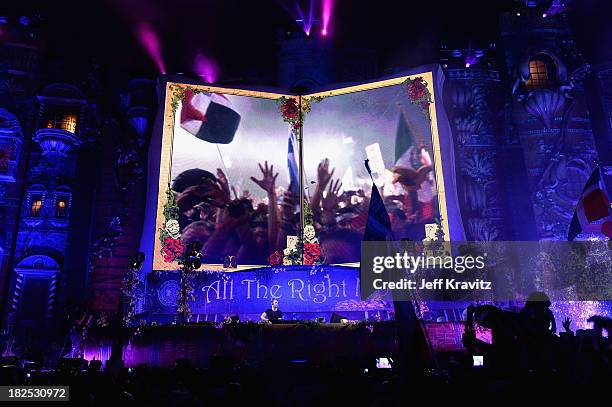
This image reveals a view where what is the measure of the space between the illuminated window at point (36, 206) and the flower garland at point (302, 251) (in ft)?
33.8

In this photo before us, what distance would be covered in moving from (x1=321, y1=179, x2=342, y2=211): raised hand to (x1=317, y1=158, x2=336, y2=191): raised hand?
29 cm

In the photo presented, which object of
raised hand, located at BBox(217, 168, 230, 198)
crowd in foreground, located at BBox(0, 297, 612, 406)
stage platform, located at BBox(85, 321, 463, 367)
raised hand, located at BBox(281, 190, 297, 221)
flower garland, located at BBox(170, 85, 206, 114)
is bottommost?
crowd in foreground, located at BBox(0, 297, 612, 406)

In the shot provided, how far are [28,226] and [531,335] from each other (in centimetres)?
1953

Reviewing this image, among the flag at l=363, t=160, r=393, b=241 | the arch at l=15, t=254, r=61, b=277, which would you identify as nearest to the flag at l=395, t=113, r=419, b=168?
the flag at l=363, t=160, r=393, b=241

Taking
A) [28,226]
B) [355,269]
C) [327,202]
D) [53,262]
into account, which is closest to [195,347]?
[355,269]

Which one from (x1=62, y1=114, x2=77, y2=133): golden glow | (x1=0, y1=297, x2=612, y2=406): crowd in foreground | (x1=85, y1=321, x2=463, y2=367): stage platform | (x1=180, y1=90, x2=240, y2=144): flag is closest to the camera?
(x1=0, y1=297, x2=612, y2=406): crowd in foreground

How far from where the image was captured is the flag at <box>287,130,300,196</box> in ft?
63.2

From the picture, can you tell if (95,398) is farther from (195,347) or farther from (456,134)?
(456,134)

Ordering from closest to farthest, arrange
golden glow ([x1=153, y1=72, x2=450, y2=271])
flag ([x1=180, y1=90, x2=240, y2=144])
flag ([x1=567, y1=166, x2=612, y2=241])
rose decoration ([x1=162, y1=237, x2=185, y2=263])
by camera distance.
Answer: flag ([x1=567, y1=166, x2=612, y2=241]) → rose decoration ([x1=162, y1=237, x2=185, y2=263]) → golden glow ([x1=153, y1=72, x2=450, y2=271]) → flag ([x1=180, y1=90, x2=240, y2=144])

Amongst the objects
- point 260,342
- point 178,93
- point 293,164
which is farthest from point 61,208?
point 260,342

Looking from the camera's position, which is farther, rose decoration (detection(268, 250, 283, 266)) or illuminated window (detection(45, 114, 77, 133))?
illuminated window (detection(45, 114, 77, 133))

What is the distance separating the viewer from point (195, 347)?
1045cm

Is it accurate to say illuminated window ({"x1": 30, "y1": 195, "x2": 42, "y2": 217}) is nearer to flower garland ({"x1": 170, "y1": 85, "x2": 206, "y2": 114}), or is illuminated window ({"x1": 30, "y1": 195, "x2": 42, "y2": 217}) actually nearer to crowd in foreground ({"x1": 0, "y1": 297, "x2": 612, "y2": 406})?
flower garland ({"x1": 170, "y1": 85, "x2": 206, "y2": 114})

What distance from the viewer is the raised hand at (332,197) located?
18812mm
